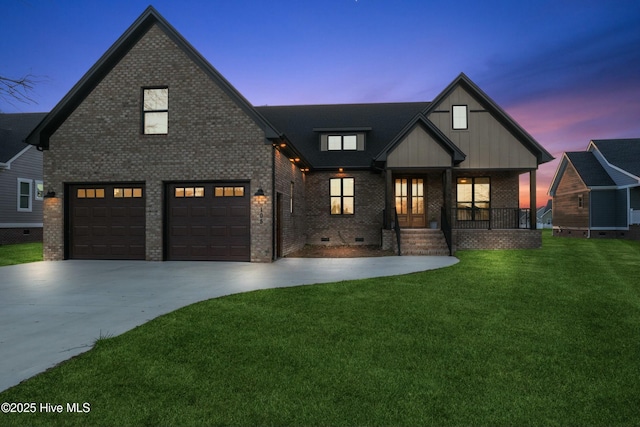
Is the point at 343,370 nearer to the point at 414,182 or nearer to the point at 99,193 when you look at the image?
the point at 99,193

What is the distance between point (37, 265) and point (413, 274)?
40.5ft

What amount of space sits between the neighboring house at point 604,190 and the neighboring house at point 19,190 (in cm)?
3697

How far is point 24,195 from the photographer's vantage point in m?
22.8

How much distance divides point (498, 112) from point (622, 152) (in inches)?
574

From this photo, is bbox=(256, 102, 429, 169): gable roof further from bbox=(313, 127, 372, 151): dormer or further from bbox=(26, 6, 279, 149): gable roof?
bbox=(26, 6, 279, 149): gable roof

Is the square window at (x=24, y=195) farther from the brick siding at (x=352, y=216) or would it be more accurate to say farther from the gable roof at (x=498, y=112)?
the gable roof at (x=498, y=112)

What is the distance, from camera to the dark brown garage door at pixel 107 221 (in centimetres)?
1339

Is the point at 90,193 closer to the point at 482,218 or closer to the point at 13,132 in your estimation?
the point at 13,132

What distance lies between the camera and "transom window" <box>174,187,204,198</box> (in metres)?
13.3

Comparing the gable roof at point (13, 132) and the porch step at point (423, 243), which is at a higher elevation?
the gable roof at point (13, 132)

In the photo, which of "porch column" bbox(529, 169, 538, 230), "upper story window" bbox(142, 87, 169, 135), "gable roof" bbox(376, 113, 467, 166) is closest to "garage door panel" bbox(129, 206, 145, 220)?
"upper story window" bbox(142, 87, 169, 135)

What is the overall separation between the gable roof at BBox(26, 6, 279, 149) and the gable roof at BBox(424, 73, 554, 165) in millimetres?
9409

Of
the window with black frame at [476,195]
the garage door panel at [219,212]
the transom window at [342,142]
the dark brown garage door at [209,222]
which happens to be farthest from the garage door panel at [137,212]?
the window with black frame at [476,195]

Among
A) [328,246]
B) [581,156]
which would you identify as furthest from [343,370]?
[581,156]
